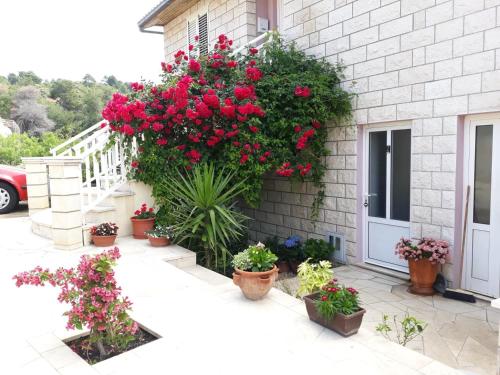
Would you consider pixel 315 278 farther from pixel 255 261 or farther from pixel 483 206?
pixel 483 206

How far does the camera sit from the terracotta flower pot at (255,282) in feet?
12.5

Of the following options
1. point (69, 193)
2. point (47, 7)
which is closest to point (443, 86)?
point (69, 193)

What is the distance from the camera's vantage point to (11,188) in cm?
899

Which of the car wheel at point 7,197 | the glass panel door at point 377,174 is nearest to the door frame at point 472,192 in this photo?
the glass panel door at point 377,174

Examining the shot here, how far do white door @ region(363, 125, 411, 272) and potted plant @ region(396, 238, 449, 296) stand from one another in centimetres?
62

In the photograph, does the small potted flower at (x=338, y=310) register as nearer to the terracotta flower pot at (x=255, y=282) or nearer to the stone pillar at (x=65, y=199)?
the terracotta flower pot at (x=255, y=282)

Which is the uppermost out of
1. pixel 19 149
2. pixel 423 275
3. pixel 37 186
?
pixel 19 149

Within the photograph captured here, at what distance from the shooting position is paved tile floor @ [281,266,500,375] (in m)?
3.47

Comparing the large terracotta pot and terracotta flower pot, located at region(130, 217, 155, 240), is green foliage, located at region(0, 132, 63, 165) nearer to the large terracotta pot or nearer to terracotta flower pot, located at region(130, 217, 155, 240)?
terracotta flower pot, located at region(130, 217, 155, 240)

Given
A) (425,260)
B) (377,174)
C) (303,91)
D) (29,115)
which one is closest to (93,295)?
(425,260)

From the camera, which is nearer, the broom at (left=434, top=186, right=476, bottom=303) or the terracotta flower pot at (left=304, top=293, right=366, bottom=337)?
Result: the terracotta flower pot at (left=304, top=293, right=366, bottom=337)

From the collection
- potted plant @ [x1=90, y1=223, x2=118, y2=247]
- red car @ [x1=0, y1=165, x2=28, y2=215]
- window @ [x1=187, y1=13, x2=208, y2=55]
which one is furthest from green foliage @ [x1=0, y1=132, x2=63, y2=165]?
potted plant @ [x1=90, y1=223, x2=118, y2=247]

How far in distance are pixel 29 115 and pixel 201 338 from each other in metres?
29.5

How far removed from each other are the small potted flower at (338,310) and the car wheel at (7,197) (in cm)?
811
